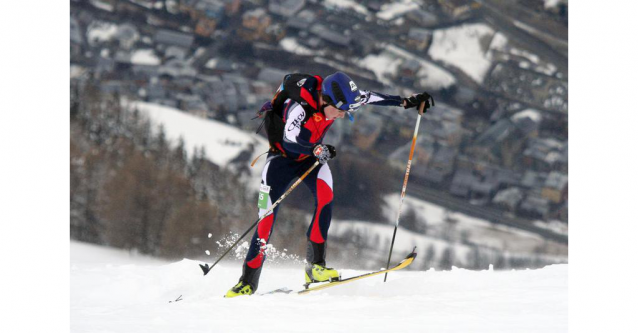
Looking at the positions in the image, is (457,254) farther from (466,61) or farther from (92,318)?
(92,318)

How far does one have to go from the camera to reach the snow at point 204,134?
4666cm

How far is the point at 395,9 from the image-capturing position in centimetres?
5547

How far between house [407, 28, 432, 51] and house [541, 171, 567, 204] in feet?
53.8

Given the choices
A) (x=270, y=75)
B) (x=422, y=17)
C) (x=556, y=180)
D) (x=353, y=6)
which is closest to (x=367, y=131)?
(x=270, y=75)

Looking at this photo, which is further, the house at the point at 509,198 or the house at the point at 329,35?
the house at the point at 509,198

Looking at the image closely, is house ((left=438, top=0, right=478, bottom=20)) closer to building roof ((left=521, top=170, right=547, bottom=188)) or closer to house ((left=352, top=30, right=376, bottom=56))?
house ((left=352, top=30, right=376, bottom=56))

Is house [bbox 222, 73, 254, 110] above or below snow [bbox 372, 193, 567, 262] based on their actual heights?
above

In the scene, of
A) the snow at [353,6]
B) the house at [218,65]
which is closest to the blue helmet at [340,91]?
the snow at [353,6]

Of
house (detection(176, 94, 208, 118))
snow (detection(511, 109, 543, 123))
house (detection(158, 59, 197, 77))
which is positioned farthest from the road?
house (detection(158, 59, 197, 77))

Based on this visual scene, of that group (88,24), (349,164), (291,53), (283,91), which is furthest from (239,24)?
(283,91)

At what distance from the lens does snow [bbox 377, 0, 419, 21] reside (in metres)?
53.8

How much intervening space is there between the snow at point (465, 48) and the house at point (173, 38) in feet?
71.9

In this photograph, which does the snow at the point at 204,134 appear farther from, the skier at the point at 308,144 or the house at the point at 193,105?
the skier at the point at 308,144

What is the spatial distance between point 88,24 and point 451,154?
1274 inches
